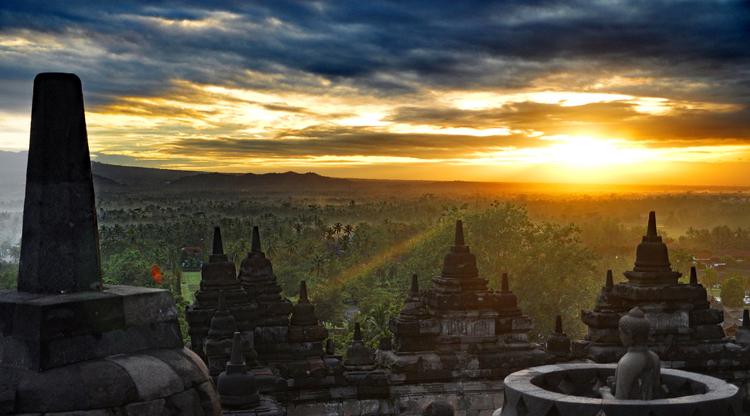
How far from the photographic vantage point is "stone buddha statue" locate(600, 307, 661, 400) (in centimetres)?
973

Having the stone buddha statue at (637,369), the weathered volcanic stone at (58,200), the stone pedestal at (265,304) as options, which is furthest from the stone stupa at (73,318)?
the stone pedestal at (265,304)

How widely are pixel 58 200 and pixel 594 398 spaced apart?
6.88 m

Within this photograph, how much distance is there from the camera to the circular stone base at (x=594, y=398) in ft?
30.0

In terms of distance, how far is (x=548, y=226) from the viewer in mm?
52906

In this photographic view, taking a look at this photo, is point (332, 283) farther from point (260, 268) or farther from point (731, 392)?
point (731, 392)

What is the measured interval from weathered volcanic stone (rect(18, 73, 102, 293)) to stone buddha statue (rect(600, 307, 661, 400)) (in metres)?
6.30

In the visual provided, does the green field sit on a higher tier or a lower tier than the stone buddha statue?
lower

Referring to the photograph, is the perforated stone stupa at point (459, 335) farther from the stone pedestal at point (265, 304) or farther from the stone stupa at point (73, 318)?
the stone stupa at point (73, 318)

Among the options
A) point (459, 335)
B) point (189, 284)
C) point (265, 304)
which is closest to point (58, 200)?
point (265, 304)

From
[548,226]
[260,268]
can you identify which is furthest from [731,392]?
[548,226]

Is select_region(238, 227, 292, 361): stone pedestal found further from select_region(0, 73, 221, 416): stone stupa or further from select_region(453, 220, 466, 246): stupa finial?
select_region(0, 73, 221, 416): stone stupa

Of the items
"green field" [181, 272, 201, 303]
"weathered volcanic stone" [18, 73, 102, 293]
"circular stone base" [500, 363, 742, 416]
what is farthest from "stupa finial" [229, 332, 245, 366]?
"green field" [181, 272, 201, 303]

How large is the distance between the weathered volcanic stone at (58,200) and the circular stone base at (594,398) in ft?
17.6

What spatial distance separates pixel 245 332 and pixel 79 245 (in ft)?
31.9
